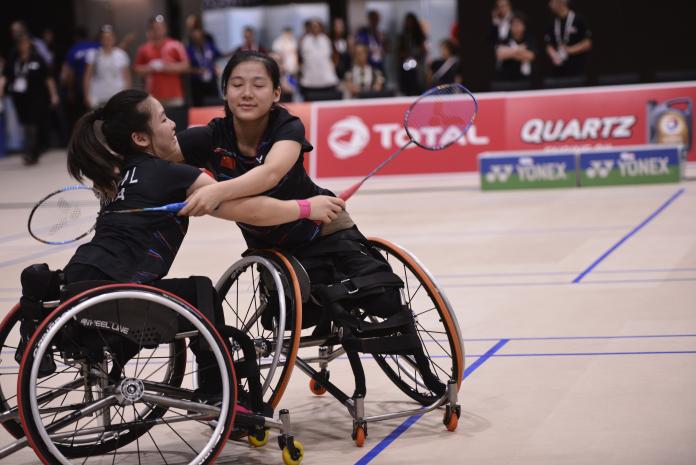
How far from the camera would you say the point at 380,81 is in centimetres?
1656

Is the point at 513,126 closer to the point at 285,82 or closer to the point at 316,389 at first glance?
the point at 285,82

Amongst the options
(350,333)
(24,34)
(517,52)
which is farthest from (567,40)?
(350,333)

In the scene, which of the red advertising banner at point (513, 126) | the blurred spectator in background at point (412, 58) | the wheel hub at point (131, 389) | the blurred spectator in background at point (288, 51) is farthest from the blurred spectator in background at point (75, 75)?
the wheel hub at point (131, 389)

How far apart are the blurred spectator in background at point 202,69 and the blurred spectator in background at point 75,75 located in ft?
6.72

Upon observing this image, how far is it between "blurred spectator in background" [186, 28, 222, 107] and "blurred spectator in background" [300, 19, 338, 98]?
1470mm

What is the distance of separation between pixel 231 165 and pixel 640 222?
5379mm

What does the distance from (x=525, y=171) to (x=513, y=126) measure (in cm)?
80

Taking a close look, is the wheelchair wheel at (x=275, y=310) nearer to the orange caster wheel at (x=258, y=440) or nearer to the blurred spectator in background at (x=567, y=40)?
the orange caster wheel at (x=258, y=440)

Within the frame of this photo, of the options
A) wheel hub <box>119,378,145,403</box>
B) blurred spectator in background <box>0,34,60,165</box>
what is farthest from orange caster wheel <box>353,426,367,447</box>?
blurred spectator in background <box>0,34,60,165</box>

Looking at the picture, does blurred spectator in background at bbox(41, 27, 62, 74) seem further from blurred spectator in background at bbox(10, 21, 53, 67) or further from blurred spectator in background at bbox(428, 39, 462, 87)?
blurred spectator in background at bbox(428, 39, 462, 87)

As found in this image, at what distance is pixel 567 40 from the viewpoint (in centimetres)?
1355

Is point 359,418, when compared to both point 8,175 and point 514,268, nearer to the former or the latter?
point 514,268

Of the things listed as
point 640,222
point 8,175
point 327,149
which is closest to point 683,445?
point 640,222

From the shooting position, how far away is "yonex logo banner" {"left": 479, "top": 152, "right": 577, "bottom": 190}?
10898 millimetres
